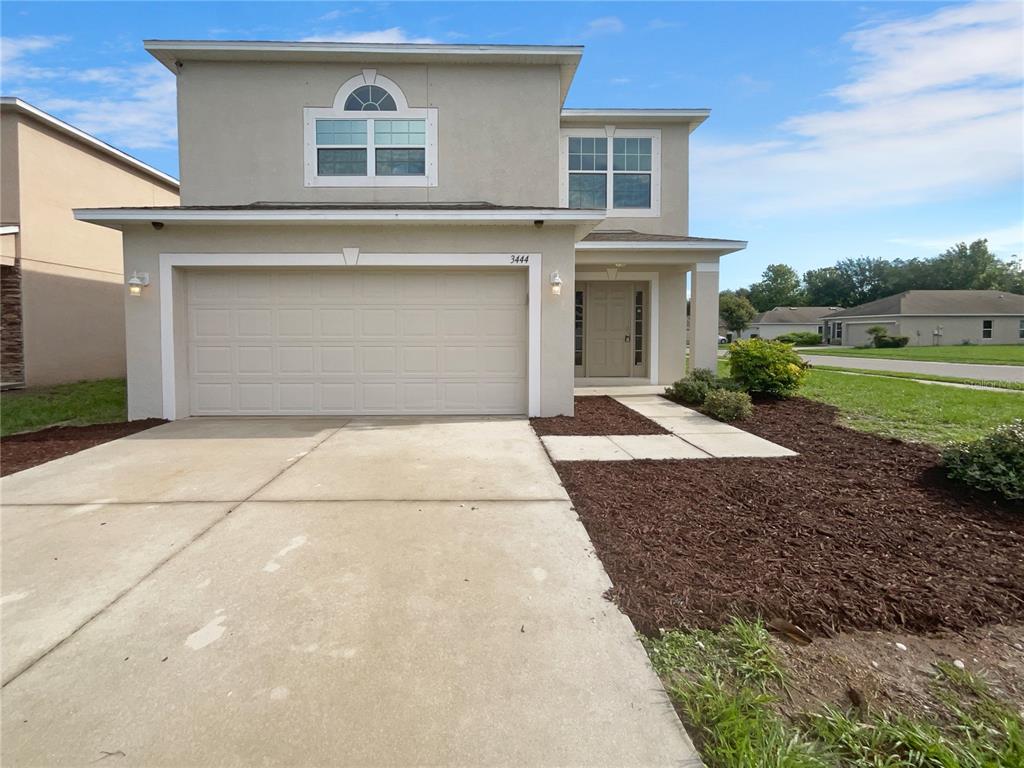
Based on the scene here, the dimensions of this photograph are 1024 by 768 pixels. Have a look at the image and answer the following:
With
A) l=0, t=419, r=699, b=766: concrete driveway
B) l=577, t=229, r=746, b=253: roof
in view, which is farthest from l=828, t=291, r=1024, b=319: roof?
l=0, t=419, r=699, b=766: concrete driveway

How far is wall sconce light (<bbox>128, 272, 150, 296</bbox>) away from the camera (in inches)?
322

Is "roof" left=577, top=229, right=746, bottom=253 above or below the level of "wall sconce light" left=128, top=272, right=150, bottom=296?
above

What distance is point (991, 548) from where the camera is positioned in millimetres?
3652

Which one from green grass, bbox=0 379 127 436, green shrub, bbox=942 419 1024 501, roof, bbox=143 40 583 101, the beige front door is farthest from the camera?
the beige front door

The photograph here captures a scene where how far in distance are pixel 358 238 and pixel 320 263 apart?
2.36 ft

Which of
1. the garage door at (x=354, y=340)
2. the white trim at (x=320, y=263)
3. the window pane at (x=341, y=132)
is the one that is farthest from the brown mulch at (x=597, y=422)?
the window pane at (x=341, y=132)

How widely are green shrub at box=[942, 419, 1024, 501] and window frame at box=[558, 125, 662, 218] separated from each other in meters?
8.97

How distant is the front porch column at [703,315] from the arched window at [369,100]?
7.03m

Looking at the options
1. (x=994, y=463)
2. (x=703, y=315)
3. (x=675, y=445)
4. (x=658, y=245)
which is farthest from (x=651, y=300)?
(x=994, y=463)

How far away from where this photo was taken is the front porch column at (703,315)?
11.6 meters

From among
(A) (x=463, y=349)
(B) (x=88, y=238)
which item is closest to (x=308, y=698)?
(A) (x=463, y=349)

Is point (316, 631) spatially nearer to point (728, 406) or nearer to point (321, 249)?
point (321, 249)

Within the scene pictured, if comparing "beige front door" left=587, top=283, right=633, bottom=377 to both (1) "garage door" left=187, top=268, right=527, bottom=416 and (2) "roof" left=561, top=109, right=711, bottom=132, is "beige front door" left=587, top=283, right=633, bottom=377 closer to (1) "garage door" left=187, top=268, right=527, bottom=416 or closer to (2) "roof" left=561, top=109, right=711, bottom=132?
(2) "roof" left=561, top=109, right=711, bottom=132

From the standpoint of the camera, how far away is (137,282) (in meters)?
8.16
